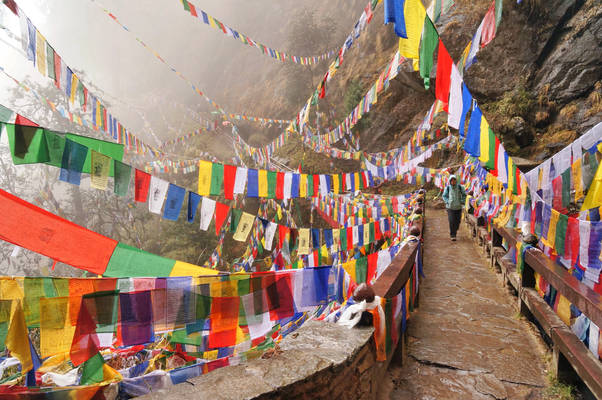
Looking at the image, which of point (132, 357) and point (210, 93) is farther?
point (210, 93)

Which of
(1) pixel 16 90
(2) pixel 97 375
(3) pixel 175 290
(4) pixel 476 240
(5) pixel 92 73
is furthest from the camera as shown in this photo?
(5) pixel 92 73

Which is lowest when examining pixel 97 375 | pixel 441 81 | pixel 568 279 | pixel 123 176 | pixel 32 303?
pixel 97 375

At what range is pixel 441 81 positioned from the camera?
12.8 ft

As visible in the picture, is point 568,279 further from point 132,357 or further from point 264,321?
point 132,357

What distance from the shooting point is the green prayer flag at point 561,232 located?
10.5 ft

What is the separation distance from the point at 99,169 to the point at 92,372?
335 centimetres

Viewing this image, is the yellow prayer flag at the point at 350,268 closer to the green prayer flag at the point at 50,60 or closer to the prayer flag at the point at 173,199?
the prayer flag at the point at 173,199

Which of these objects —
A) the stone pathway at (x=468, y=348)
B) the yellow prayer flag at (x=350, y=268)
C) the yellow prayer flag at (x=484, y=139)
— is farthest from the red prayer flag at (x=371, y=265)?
the yellow prayer flag at (x=484, y=139)

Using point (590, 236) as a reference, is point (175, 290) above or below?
below

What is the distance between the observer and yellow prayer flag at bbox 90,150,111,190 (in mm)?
4785

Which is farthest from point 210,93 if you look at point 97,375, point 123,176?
point 97,375

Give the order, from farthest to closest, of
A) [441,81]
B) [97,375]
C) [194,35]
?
[194,35]
[441,81]
[97,375]

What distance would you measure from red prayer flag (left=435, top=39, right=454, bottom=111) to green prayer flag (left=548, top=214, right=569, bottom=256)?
1808mm

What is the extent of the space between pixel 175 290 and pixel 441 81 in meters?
3.80
